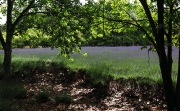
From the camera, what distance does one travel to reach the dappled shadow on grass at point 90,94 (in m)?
9.32

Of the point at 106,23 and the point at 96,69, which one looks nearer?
the point at 106,23

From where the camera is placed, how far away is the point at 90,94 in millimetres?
11242

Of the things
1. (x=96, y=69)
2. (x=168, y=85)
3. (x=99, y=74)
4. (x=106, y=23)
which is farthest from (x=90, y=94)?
(x=168, y=85)

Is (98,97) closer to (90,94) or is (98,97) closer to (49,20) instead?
(90,94)

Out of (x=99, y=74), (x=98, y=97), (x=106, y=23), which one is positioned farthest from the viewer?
(x=99, y=74)

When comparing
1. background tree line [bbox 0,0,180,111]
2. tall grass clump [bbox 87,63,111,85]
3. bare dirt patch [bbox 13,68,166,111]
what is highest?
background tree line [bbox 0,0,180,111]

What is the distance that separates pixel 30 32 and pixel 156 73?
6.39 metres

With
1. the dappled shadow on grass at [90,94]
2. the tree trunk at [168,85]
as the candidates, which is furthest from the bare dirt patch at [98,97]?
the tree trunk at [168,85]

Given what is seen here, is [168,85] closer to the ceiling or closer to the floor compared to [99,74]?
closer to the ceiling

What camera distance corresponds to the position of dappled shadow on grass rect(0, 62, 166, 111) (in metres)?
9.32

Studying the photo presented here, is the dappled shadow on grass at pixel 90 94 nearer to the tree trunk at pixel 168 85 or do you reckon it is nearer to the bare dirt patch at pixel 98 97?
the bare dirt patch at pixel 98 97

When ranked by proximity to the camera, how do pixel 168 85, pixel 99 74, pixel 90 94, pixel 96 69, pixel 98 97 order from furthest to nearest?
pixel 96 69, pixel 99 74, pixel 90 94, pixel 98 97, pixel 168 85

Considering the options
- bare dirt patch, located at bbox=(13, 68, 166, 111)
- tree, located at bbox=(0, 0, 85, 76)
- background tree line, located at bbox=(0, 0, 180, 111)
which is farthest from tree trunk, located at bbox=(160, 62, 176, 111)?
tree, located at bbox=(0, 0, 85, 76)

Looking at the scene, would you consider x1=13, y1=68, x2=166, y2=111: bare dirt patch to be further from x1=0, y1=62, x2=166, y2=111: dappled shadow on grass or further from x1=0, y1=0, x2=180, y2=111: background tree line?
x1=0, y1=0, x2=180, y2=111: background tree line
